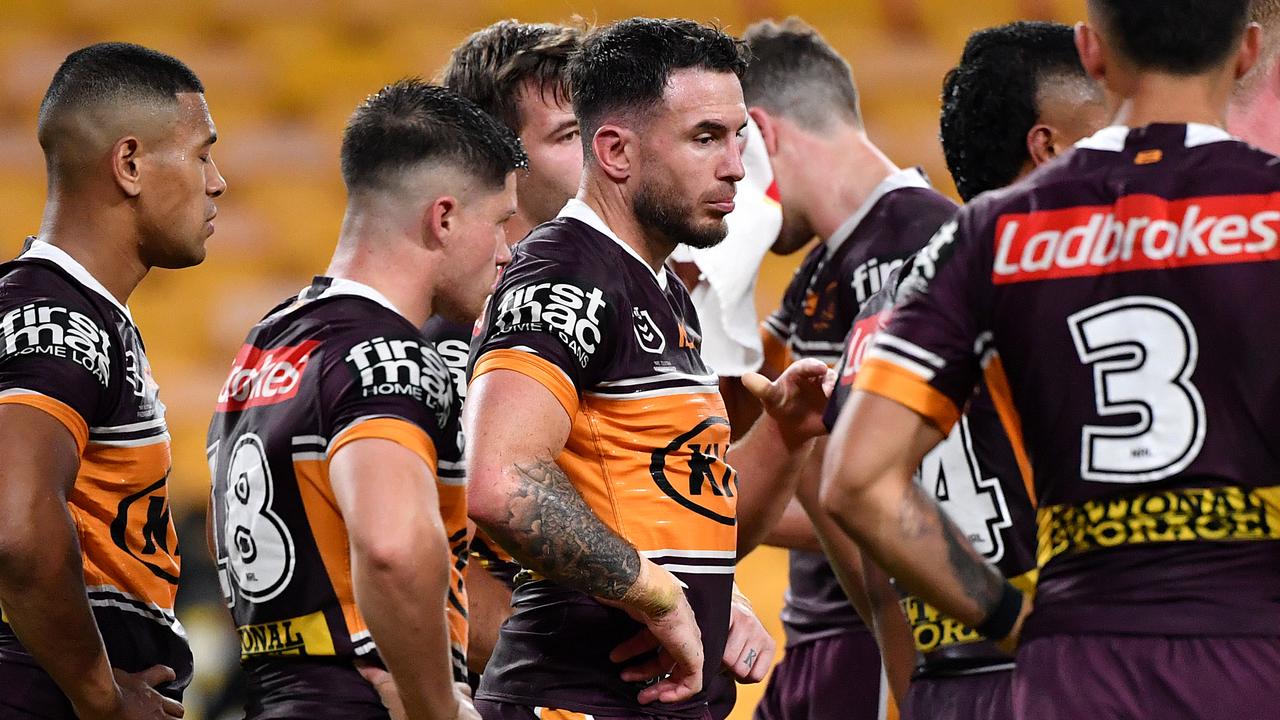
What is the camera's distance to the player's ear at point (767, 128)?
16.1 feet

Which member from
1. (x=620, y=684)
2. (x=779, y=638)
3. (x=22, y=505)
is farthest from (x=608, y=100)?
(x=779, y=638)

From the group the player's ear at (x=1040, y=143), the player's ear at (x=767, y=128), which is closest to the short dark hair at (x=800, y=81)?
the player's ear at (x=767, y=128)

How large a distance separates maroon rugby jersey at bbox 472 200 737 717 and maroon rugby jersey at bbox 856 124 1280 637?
799 millimetres

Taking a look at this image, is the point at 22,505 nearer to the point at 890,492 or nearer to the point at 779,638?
the point at 890,492

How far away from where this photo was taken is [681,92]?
317 centimetres

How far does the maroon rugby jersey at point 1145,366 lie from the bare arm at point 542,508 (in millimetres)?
743

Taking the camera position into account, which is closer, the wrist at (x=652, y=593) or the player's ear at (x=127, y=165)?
the wrist at (x=652, y=593)

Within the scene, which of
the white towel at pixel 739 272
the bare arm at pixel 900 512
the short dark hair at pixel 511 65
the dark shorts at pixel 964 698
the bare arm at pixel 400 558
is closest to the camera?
the bare arm at pixel 900 512

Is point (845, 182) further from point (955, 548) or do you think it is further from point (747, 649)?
point (955, 548)

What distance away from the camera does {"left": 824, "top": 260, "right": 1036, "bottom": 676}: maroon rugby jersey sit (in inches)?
114

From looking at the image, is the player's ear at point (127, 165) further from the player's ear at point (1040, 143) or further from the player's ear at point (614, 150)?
the player's ear at point (1040, 143)

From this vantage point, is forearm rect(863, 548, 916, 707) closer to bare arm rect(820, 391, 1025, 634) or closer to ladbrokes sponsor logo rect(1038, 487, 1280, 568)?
bare arm rect(820, 391, 1025, 634)

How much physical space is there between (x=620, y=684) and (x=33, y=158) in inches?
270

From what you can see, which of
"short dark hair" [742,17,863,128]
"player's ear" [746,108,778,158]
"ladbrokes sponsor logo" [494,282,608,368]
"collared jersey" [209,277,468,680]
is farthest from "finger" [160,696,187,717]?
"short dark hair" [742,17,863,128]
